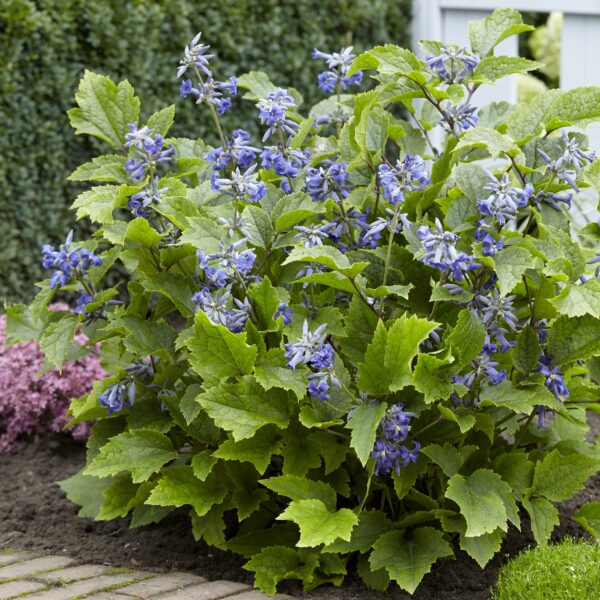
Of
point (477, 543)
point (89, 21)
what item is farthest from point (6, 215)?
point (477, 543)

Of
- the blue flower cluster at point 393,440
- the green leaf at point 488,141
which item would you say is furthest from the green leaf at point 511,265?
the blue flower cluster at point 393,440

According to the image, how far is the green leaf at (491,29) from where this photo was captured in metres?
2.94

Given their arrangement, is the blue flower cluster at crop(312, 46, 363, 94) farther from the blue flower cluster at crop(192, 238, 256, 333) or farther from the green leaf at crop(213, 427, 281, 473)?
the green leaf at crop(213, 427, 281, 473)

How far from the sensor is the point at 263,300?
2750mm

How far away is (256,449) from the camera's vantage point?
111 inches

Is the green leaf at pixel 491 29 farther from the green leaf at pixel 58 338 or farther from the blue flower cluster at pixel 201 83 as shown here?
the green leaf at pixel 58 338

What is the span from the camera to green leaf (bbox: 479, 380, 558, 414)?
2.66 m

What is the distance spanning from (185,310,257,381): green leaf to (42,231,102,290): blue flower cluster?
460mm

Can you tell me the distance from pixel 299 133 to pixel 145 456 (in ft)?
3.42

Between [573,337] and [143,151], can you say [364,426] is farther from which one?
[143,151]

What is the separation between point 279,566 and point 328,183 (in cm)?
107

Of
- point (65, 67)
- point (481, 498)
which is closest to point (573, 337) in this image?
point (481, 498)

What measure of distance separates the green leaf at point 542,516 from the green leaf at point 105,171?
4.84 ft

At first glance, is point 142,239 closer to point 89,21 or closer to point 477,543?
point 477,543
